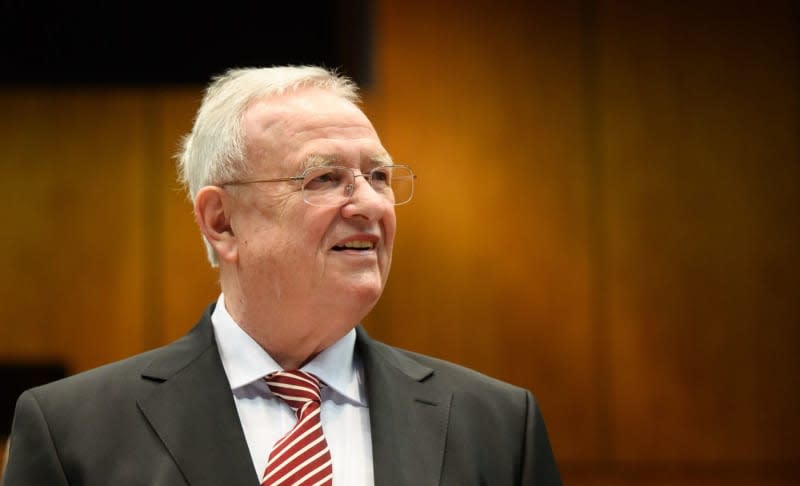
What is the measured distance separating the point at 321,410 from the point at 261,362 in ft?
0.44

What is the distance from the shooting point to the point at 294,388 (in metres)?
1.78

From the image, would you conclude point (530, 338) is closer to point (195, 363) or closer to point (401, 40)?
point (401, 40)

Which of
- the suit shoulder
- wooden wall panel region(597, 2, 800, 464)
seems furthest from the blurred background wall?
the suit shoulder

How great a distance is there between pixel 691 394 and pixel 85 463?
13.0ft

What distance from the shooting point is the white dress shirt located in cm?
174

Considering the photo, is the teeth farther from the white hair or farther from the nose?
the white hair

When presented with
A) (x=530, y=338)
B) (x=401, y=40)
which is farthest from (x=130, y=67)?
(x=530, y=338)

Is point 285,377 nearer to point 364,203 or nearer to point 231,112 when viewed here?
point 364,203

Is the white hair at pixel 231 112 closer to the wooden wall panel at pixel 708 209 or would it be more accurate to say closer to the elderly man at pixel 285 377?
the elderly man at pixel 285 377

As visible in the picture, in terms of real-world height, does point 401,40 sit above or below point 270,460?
above

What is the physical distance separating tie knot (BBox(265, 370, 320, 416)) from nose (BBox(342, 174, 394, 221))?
0.29 meters

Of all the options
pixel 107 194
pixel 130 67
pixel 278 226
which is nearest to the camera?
pixel 278 226

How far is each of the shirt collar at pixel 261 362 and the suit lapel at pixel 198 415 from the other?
2 centimetres

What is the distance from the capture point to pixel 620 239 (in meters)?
5.11
